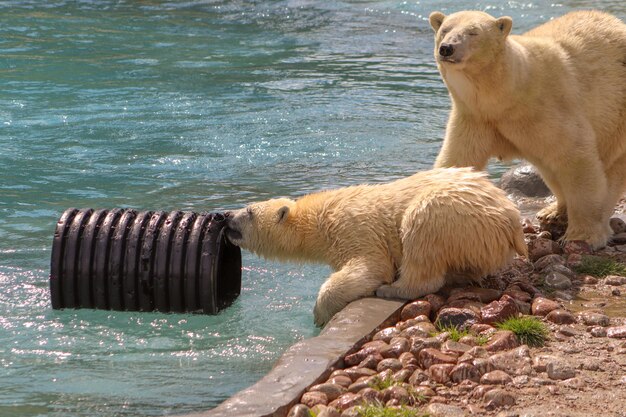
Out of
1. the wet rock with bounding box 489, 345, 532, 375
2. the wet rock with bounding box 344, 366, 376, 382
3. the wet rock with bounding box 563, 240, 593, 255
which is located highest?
the wet rock with bounding box 489, 345, 532, 375

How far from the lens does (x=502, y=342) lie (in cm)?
533

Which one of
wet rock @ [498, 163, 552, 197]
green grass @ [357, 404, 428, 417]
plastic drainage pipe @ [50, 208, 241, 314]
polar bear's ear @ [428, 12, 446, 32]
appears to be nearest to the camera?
green grass @ [357, 404, 428, 417]

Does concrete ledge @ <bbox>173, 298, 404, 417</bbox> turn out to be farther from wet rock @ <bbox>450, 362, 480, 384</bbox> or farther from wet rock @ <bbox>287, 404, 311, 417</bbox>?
wet rock @ <bbox>450, 362, 480, 384</bbox>

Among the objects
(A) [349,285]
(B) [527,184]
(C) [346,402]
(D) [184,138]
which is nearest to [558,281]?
(A) [349,285]

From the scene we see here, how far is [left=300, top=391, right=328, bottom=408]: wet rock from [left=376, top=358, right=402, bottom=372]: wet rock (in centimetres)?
43

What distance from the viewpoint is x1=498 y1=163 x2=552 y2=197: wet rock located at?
374 inches

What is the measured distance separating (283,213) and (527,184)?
11.4 feet

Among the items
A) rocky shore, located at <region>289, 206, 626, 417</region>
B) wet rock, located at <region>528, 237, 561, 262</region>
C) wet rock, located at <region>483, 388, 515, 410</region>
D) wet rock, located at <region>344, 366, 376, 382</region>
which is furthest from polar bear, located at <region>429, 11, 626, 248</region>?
wet rock, located at <region>483, 388, 515, 410</region>

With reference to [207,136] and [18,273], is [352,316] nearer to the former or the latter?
[18,273]

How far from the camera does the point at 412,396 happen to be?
479 centimetres

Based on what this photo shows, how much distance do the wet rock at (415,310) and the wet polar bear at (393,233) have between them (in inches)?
7.9

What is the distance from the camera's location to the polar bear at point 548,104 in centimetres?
704

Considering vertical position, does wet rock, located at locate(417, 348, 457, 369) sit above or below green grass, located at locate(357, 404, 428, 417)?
below

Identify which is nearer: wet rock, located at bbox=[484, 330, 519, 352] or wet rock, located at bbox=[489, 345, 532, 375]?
wet rock, located at bbox=[489, 345, 532, 375]
